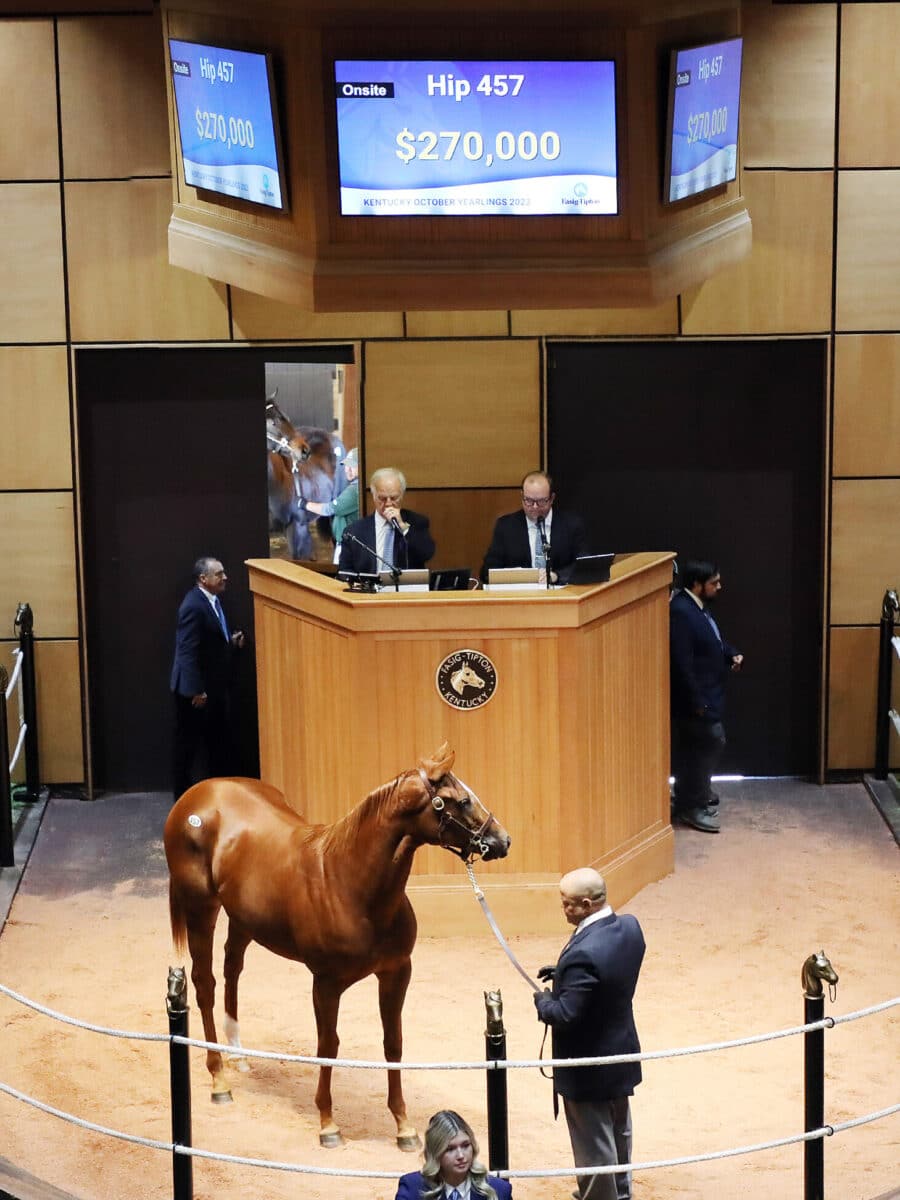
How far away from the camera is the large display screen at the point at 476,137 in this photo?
356 inches

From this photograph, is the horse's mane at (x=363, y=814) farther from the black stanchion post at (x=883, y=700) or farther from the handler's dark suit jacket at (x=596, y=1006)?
the black stanchion post at (x=883, y=700)

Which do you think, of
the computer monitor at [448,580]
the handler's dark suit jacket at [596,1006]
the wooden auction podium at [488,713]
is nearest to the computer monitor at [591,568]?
the wooden auction podium at [488,713]

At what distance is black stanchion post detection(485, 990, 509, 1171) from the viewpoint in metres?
5.68

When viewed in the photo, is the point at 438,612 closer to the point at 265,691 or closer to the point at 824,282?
the point at 265,691

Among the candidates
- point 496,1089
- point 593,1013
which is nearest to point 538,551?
point 593,1013

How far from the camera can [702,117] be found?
959cm

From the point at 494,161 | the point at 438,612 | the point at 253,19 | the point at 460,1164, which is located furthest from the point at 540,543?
the point at 460,1164

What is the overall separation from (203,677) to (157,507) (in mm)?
1135

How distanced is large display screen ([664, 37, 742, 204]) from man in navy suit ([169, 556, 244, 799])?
3.32 meters

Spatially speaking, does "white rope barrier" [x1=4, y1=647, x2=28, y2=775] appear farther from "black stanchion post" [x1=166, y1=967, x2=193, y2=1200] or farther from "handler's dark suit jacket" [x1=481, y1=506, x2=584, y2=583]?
"black stanchion post" [x1=166, y1=967, x2=193, y2=1200]

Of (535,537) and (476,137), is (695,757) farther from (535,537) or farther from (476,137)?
(476,137)

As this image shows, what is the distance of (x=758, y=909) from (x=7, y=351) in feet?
17.1

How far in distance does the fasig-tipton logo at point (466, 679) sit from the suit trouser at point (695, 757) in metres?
1.91

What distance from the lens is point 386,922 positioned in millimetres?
6875
